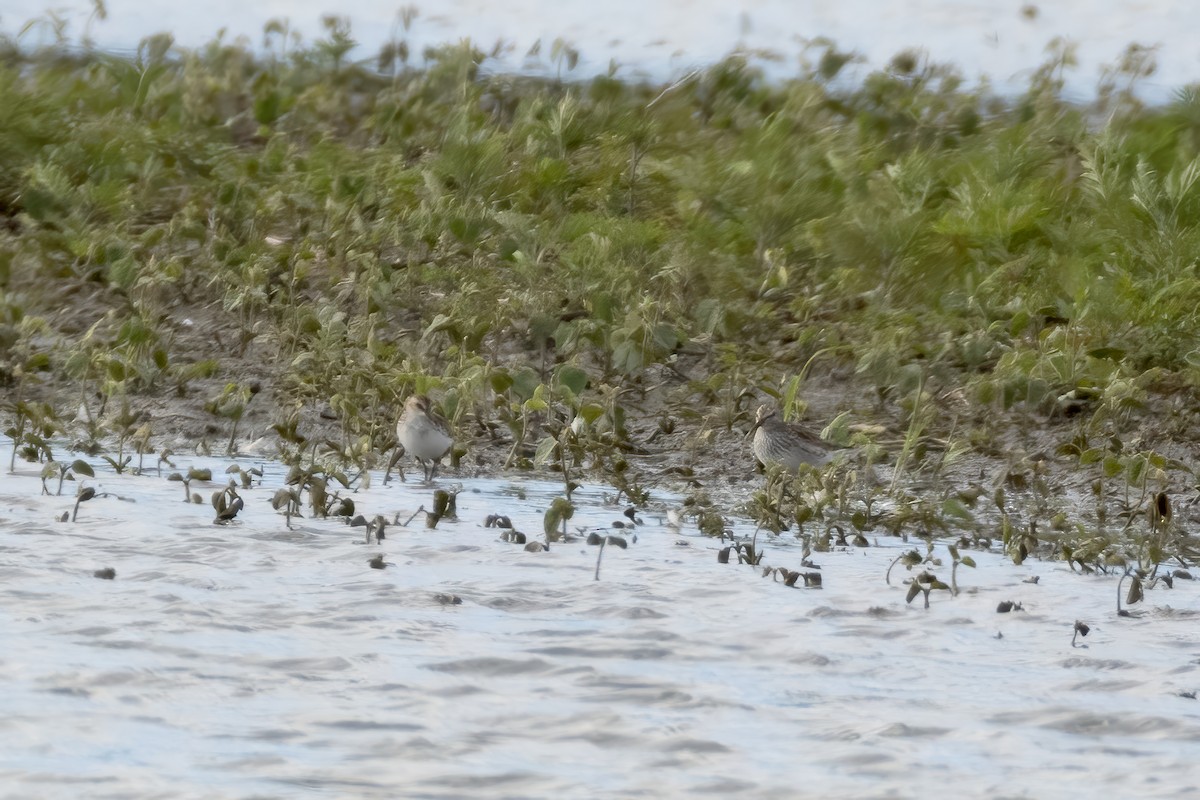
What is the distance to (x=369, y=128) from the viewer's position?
1253 centimetres

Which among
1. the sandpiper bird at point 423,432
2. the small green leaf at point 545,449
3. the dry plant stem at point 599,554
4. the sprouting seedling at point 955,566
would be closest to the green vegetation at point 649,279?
the small green leaf at point 545,449

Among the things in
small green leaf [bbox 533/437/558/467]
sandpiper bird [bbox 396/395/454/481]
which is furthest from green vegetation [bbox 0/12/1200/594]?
sandpiper bird [bbox 396/395/454/481]

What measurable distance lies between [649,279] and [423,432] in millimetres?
2604

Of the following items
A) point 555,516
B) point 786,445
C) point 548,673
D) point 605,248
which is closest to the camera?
point 548,673

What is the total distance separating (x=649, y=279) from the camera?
31.3 ft

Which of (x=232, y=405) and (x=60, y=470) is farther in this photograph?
(x=232, y=405)

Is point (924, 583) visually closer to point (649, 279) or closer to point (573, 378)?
point (573, 378)

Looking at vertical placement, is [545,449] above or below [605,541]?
above

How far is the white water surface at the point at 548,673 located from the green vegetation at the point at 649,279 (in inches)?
28.1

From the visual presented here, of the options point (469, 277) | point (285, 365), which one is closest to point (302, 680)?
point (285, 365)

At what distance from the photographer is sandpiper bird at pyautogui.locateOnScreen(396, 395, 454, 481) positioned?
7.32m

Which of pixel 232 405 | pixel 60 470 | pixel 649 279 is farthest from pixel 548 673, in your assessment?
pixel 649 279

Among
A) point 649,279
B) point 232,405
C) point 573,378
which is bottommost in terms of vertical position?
point 232,405

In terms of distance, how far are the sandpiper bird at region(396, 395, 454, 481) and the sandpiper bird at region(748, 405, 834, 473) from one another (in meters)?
1.37
